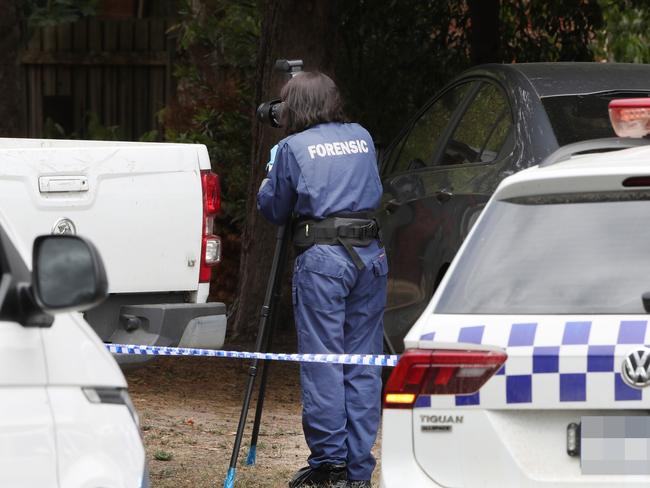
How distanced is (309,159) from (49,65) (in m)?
10.4

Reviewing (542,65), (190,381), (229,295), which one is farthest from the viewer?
(229,295)

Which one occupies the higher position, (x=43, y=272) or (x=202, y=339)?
(x=43, y=272)

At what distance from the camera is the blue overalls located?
6059mm

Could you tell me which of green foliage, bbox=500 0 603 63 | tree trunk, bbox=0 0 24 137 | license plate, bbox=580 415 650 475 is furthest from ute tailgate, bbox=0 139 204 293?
tree trunk, bbox=0 0 24 137

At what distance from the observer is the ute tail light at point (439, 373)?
3.79m

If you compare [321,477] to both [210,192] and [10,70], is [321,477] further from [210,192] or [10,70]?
[10,70]

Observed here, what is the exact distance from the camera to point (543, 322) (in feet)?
12.5

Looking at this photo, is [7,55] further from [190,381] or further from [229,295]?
[190,381]

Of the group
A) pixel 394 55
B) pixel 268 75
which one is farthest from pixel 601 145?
pixel 394 55

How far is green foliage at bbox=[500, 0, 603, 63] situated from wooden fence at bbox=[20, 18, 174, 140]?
4778mm

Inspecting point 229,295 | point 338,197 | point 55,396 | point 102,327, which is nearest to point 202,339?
point 102,327

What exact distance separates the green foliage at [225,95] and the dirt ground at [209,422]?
2.07 metres

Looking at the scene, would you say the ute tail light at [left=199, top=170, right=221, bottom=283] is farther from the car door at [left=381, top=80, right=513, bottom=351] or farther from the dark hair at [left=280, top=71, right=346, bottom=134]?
the car door at [left=381, top=80, right=513, bottom=351]

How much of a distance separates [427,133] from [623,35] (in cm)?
632
